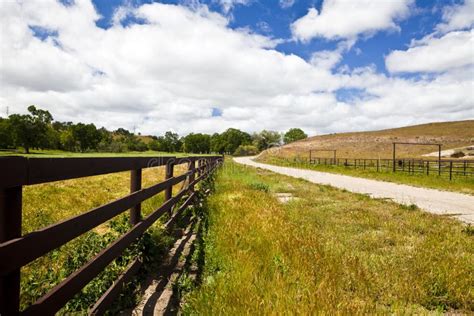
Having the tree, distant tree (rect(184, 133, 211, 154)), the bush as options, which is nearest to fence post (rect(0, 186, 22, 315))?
the bush

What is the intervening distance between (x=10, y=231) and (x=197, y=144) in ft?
583

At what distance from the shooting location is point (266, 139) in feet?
513

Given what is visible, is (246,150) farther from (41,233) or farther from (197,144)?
(41,233)

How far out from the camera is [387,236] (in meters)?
6.02

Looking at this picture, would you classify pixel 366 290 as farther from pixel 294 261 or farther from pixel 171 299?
pixel 171 299

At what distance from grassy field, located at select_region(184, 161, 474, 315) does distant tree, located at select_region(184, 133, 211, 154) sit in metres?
172

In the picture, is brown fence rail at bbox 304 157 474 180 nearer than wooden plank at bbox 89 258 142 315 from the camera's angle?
No

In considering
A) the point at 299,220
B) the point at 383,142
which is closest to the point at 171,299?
the point at 299,220

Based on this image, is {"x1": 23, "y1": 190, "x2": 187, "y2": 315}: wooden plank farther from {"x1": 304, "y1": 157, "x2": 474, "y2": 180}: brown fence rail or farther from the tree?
the tree

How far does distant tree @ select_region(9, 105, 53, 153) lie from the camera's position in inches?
3671

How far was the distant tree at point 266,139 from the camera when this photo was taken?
511ft

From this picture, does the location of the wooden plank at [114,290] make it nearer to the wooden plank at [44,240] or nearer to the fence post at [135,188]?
the fence post at [135,188]

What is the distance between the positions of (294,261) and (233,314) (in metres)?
1.47

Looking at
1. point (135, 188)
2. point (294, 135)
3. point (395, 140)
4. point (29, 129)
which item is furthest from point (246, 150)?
point (135, 188)
